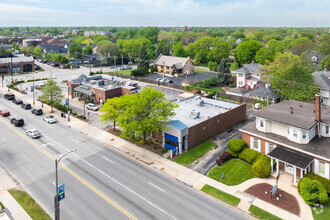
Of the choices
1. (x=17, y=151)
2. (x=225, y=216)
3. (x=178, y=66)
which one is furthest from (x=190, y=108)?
(x=178, y=66)

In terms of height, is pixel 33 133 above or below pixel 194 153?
above

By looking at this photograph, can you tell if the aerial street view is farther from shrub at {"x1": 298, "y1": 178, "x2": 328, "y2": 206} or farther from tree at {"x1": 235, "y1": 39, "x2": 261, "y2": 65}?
tree at {"x1": 235, "y1": 39, "x2": 261, "y2": 65}

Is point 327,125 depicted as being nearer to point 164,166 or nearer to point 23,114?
point 164,166

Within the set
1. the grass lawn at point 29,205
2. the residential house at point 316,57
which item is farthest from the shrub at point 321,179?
the residential house at point 316,57

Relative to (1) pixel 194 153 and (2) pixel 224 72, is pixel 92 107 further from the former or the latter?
(2) pixel 224 72

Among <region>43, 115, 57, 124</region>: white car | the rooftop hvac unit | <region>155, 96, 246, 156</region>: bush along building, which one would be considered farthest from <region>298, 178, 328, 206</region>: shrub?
<region>43, 115, 57, 124</region>: white car

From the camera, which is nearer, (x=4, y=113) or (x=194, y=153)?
(x=194, y=153)

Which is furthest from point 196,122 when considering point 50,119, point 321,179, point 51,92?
point 51,92
